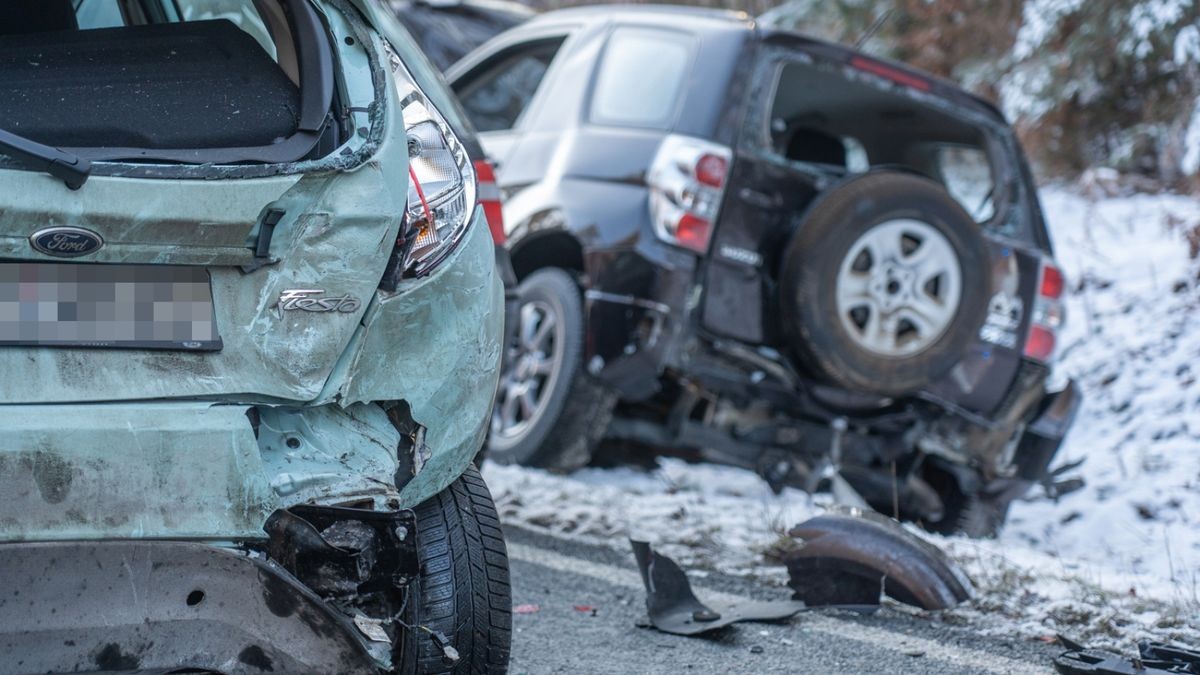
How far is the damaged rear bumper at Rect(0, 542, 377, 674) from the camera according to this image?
7.97 ft

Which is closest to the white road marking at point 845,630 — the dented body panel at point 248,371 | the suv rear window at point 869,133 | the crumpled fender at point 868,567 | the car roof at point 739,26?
the crumpled fender at point 868,567

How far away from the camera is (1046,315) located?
657 cm

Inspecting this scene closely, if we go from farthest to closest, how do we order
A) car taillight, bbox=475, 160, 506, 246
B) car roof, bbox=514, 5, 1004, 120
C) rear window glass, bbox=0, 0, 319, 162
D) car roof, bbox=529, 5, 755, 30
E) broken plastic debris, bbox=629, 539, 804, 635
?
1. car roof, bbox=529, 5, 755, 30
2. car roof, bbox=514, 5, 1004, 120
3. car taillight, bbox=475, 160, 506, 246
4. broken plastic debris, bbox=629, 539, 804, 635
5. rear window glass, bbox=0, 0, 319, 162

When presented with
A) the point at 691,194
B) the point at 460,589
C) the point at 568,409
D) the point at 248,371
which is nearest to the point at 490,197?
the point at 691,194

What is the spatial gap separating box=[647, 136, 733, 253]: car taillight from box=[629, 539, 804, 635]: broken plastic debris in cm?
174

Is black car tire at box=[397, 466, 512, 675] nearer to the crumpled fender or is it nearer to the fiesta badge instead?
the fiesta badge

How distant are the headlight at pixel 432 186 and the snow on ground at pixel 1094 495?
2208 millimetres

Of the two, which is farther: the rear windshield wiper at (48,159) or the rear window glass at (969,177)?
the rear window glass at (969,177)

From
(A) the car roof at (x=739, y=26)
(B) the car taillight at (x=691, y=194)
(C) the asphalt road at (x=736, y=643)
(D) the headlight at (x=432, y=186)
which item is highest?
(A) the car roof at (x=739, y=26)

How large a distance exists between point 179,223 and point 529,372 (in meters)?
3.93

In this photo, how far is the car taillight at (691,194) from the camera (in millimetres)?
5723

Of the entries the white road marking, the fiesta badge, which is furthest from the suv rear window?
the fiesta badge

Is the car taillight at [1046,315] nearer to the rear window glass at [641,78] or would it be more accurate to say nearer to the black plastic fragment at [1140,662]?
the rear window glass at [641,78]

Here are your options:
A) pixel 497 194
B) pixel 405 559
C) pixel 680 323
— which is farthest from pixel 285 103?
pixel 680 323
